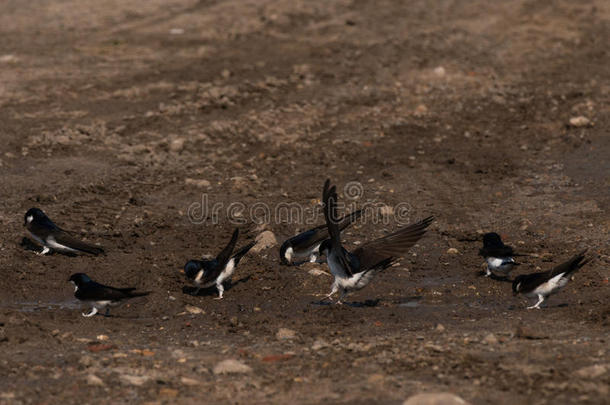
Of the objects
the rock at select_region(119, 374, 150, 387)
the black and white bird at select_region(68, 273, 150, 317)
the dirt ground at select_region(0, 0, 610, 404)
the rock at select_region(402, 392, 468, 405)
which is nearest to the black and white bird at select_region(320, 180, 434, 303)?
the dirt ground at select_region(0, 0, 610, 404)

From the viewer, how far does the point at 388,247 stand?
28.4 ft

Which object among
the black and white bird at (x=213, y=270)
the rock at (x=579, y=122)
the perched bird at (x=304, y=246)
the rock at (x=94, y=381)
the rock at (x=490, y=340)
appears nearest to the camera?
the rock at (x=94, y=381)

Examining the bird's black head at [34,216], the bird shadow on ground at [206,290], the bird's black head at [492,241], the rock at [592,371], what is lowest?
the bird shadow on ground at [206,290]

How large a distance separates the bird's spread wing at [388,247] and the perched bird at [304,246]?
2.50 feet

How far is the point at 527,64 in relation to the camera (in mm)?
15602

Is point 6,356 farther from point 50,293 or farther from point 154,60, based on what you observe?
point 154,60

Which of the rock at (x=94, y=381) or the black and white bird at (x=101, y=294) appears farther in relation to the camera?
the black and white bird at (x=101, y=294)

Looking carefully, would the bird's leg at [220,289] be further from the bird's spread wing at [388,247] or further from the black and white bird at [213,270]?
the bird's spread wing at [388,247]

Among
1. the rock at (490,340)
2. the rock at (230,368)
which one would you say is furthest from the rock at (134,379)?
the rock at (490,340)

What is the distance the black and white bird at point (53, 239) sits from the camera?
368 inches

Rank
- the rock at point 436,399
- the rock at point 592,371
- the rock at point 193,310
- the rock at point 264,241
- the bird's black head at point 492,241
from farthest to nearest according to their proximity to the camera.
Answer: the rock at point 264,241 < the bird's black head at point 492,241 < the rock at point 193,310 < the rock at point 592,371 < the rock at point 436,399

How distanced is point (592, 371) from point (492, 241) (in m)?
3.04

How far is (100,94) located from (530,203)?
6.19 meters

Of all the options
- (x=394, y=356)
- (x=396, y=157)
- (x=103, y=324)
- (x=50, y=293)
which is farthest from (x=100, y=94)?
(x=394, y=356)
